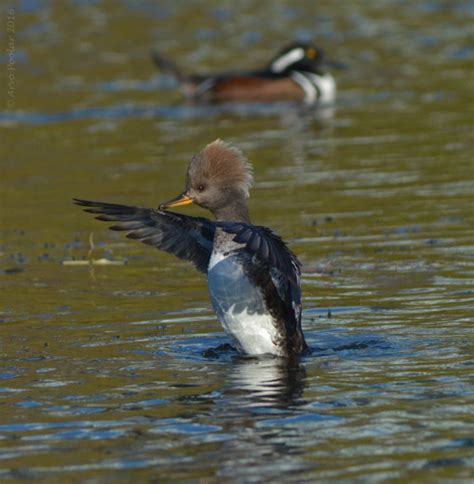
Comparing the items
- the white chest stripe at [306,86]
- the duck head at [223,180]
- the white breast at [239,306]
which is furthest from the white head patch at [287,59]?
the white breast at [239,306]

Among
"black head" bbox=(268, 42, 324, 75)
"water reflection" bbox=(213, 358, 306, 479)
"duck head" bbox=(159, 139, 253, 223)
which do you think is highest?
"black head" bbox=(268, 42, 324, 75)

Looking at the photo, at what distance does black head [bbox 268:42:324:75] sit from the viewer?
22.2 m

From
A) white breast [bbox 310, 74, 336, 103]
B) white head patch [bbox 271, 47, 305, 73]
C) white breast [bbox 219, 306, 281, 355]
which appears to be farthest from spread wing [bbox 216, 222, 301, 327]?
white head patch [bbox 271, 47, 305, 73]

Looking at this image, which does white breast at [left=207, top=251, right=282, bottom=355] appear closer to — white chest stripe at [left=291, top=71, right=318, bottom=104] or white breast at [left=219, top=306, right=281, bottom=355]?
white breast at [left=219, top=306, right=281, bottom=355]

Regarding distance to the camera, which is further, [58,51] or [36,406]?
[58,51]

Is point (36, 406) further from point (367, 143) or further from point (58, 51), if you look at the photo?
point (58, 51)

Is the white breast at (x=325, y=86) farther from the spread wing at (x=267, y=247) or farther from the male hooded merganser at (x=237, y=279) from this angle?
the spread wing at (x=267, y=247)

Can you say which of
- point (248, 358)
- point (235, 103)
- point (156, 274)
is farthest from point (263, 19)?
point (248, 358)

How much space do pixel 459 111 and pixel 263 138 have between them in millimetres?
2693

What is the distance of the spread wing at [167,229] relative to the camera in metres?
8.82

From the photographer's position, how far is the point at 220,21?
2922 centimetres

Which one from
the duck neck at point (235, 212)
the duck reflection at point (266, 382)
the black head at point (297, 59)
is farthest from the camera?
the black head at point (297, 59)

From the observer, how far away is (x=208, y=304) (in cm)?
1048

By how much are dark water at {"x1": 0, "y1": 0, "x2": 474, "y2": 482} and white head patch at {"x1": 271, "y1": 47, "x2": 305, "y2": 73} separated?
0.90m
